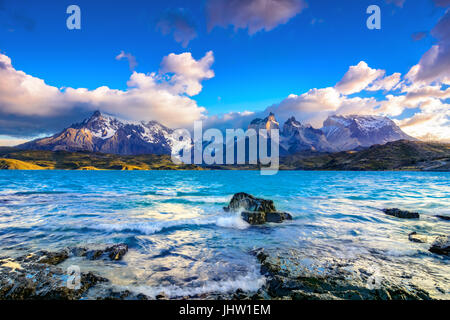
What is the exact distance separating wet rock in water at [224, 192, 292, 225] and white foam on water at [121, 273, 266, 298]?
425 inches

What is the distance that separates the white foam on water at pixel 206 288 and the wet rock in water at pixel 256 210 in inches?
425

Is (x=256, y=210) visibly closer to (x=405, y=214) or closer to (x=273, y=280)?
(x=273, y=280)

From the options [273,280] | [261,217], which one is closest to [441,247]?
[273,280]

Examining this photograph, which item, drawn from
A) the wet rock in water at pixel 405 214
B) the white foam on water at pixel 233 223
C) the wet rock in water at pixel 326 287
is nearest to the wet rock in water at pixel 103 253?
the wet rock in water at pixel 326 287

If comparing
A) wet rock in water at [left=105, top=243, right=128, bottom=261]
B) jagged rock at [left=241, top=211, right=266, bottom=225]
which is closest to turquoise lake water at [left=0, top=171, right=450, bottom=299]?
wet rock in water at [left=105, top=243, right=128, bottom=261]

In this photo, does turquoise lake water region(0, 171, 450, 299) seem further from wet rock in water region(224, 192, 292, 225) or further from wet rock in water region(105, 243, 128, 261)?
wet rock in water region(224, 192, 292, 225)

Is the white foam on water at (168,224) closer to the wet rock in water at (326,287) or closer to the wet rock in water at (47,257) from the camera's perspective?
the wet rock in water at (47,257)

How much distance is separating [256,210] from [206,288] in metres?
13.3

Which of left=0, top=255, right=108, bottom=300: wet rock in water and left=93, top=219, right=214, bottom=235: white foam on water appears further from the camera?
left=93, top=219, right=214, bottom=235: white foam on water

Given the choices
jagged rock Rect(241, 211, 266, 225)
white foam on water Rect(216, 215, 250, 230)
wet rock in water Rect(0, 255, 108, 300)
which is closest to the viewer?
wet rock in water Rect(0, 255, 108, 300)

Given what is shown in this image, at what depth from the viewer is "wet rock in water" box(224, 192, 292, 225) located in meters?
19.7

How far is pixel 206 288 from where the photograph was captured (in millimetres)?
8156
